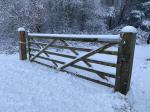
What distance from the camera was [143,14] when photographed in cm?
1544

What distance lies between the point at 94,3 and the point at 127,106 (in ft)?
42.7

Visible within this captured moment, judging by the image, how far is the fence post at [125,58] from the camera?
4.16m

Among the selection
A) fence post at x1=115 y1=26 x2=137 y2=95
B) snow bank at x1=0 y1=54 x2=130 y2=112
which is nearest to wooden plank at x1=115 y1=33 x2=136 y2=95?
fence post at x1=115 y1=26 x2=137 y2=95

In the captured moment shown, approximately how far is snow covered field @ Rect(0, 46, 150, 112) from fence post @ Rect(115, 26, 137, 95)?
0.24 m

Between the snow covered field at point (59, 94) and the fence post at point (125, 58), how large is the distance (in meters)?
0.24

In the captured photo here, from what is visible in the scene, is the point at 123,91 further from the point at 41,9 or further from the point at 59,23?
the point at 59,23

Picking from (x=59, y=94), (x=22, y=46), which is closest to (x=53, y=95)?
(x=59, y=94)

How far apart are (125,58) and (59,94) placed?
1653mm

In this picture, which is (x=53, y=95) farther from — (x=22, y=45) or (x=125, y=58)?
(x=22, y=45)

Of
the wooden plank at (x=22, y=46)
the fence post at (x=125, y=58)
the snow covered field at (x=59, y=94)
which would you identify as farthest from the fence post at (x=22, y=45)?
the fence post at (x=125, y=58)

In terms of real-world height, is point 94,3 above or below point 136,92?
above

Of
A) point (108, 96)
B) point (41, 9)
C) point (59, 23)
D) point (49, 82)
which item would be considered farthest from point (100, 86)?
point (59, 23)

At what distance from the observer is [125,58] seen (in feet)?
14.0

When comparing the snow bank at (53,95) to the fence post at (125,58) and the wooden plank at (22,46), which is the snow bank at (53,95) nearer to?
the fence post at (125,58)
